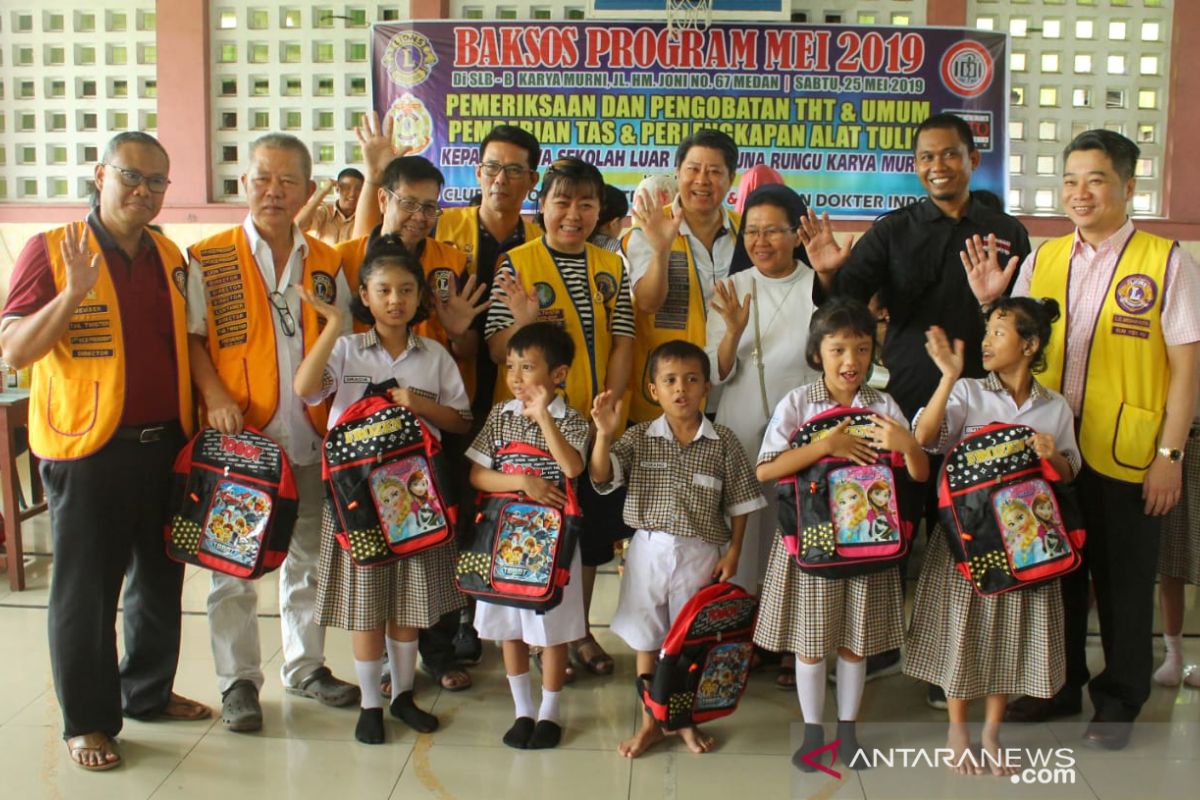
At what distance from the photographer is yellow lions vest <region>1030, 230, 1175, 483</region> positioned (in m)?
2.48

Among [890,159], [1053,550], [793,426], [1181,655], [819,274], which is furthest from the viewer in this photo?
[890,159]

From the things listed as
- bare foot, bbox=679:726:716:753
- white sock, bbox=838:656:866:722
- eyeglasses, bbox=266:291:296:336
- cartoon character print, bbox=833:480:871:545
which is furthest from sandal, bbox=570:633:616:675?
eyeglasses, bbox=266:291:296:336

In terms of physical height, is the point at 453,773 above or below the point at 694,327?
below

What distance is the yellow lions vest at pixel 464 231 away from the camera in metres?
3.01

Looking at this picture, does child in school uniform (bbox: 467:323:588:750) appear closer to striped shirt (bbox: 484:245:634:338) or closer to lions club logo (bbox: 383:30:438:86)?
striped shirt (bbox: 484:245:634:338)

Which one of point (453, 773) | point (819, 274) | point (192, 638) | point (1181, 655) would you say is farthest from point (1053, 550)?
point (192, 638)

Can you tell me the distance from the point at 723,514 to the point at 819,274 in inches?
31.6

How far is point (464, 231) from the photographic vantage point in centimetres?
303

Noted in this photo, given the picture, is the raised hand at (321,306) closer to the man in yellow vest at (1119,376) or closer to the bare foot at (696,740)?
the bare foot at (696,740)

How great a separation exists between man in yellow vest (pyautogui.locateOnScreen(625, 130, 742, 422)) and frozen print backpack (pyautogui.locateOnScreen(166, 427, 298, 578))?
1.11m

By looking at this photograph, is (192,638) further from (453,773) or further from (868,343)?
(868,343)

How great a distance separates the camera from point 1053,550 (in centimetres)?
233

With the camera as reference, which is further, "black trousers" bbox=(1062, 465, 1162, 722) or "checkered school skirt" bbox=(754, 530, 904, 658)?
"black trousers" bbox=(1062, 465, 1162, 722)

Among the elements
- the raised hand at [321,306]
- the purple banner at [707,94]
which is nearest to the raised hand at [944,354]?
the raised hand at [321,306]
